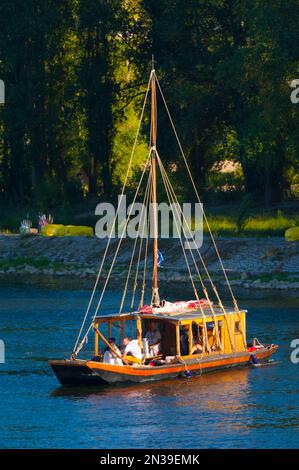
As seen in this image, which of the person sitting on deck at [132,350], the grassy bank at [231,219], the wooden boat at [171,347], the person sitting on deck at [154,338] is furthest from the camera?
the grassy bank at [231,219]

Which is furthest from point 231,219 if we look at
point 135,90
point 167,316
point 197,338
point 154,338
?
point 167,316

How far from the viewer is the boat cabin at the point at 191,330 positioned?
50.7 meters

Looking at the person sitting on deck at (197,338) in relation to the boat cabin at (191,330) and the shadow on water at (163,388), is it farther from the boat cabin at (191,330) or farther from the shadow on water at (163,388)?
the shadow on water at (163,388)

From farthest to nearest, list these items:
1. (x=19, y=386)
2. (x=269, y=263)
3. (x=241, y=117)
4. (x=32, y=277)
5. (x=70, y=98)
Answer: (x=70, y=98), (x=241, y=117), (x=32, y=277), (x=269, y=263), (x=19, y=386)

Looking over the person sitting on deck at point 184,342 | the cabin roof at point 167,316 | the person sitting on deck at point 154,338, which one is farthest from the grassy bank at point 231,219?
the person sitting on deck at point 154,338

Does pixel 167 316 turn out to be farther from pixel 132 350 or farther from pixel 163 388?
pixel 163 388

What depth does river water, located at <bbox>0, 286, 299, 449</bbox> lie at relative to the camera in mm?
42656

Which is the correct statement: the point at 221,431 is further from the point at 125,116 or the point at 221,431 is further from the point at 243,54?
the point at 125,116

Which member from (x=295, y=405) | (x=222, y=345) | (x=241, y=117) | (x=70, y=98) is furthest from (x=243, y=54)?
(x=295, y=405)

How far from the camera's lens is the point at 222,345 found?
173ft

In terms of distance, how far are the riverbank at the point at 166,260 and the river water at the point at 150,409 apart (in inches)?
808

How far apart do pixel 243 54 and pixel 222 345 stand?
130ft

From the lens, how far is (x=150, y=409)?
1818 inches

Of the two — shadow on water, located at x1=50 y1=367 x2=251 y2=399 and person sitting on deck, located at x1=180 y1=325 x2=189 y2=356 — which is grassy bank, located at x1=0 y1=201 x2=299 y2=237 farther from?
shadow on water, located at x1=50 y1=367 x2=251 y2=399
